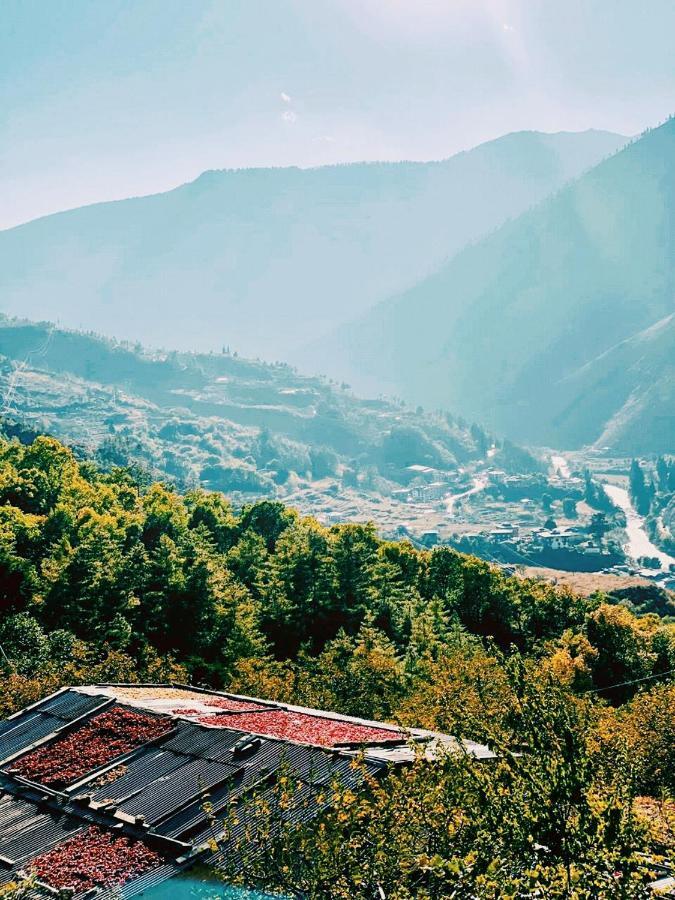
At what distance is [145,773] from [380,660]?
4620 centimetres

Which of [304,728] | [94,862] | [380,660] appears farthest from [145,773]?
[380,660]

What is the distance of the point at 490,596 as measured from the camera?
134625mm

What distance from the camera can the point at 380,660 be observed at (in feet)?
273

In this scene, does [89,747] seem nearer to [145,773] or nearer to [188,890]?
[145,773]

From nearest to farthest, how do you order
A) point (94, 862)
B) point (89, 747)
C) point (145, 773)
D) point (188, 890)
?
point (188, 890)
point (94, 862)
point (145, 773)
point (89, 747)

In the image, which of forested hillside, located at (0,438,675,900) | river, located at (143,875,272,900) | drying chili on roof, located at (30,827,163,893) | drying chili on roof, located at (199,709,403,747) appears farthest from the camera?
drying chili on roof, located at (199,709,403,747)

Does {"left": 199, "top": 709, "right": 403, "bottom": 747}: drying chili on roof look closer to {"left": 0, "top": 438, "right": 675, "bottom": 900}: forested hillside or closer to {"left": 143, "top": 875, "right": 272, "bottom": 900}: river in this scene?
{"left": 0, "top": 438, "right": 675, "bottom": 900}: forested hillside

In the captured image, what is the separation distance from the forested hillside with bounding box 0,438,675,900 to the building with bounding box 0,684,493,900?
2.58 metres

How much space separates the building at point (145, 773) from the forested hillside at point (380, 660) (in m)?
2.58

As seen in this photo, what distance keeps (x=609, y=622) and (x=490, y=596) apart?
23.0 metres

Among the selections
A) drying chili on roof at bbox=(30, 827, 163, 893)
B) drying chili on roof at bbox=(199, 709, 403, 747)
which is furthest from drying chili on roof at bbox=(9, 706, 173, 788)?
drying chili on roof at bbox=(30, 827, 163, 893)

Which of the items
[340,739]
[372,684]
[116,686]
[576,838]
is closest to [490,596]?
[372,684]

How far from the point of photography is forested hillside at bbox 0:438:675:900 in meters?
25.1

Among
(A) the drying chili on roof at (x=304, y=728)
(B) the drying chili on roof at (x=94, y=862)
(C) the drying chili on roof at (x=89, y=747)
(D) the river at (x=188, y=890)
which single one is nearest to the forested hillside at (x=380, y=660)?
(D) the river at (x=188, y=890)
